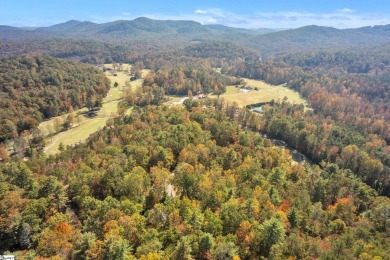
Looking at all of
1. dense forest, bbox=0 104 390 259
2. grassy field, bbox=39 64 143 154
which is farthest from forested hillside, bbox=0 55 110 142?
dense forest, bbox=0 104 390 259

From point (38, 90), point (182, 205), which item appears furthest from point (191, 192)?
point (38, 90)

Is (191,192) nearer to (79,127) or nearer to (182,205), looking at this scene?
(182,205)

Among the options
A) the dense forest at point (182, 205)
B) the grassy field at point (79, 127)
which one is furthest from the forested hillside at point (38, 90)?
the dense forest at point (182, 205)

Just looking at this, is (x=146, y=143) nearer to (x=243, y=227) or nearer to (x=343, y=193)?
(x=243, y=227)

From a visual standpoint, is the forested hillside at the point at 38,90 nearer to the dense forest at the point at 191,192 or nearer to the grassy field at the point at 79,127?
the dense forest at the point at 191,192

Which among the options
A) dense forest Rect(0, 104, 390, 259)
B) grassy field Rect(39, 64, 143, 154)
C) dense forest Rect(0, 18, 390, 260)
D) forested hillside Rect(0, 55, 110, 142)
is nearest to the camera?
dense forest Rect(0, 104, 390, 259)

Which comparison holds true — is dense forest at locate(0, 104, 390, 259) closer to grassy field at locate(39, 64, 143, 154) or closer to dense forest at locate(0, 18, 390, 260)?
dense forest at locate(0, 18, 390, 260)

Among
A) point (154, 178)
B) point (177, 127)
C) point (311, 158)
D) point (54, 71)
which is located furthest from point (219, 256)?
point (54, 71)

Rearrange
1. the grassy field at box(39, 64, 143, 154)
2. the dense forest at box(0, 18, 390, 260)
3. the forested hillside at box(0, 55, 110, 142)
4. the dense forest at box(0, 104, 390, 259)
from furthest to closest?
the forested hillside at box(0, 55, 110, 142) < the grassy field at box(39, 64, 143, 154) < the dense forest at box(0, 18, 390, 260) < the dense forest at box(0, 104, 390, 259)
